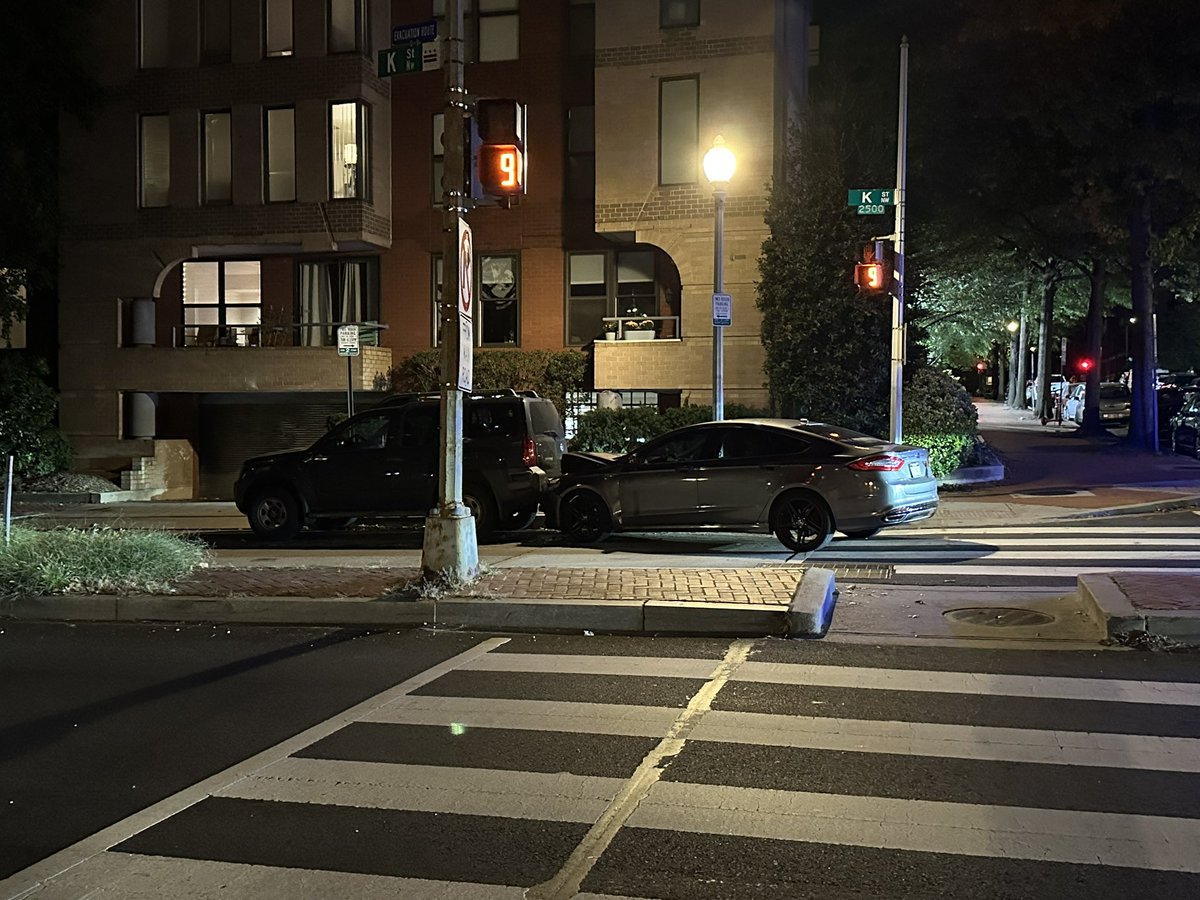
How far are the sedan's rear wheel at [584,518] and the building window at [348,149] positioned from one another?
1169 centimetres

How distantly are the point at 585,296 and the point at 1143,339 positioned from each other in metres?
13.6

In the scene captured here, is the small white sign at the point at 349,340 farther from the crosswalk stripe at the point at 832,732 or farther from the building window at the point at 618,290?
the crosswalk stripe at the point at 832,732

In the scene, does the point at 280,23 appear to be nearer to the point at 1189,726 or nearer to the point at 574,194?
the point at 574,194

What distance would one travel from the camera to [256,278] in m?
24.8

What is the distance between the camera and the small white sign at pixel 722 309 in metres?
16.0

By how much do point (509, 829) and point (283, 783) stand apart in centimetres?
128

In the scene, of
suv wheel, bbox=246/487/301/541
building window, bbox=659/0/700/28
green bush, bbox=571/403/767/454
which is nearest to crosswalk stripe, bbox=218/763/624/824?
suv wheel, bbox=246/487/301/541

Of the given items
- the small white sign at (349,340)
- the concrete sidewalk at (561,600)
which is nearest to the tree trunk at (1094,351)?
the small white sign at (349,340)

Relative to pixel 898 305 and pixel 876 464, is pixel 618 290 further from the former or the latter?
pixel 876 464

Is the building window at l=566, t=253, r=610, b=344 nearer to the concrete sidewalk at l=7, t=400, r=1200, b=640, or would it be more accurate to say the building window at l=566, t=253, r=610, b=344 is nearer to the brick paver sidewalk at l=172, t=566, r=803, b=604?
the concrete sidewalk at l=7, t=400, r=1200, b=640

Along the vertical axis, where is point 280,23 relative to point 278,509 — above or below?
above

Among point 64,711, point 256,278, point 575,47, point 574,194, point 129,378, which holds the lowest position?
point 64,711

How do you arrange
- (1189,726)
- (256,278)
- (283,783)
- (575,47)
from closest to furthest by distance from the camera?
1. (283,783)
2. (1189,726)
3. (575,47)
4. (256,278)

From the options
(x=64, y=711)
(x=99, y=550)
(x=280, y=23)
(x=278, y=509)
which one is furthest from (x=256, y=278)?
(x=64, y=711)
